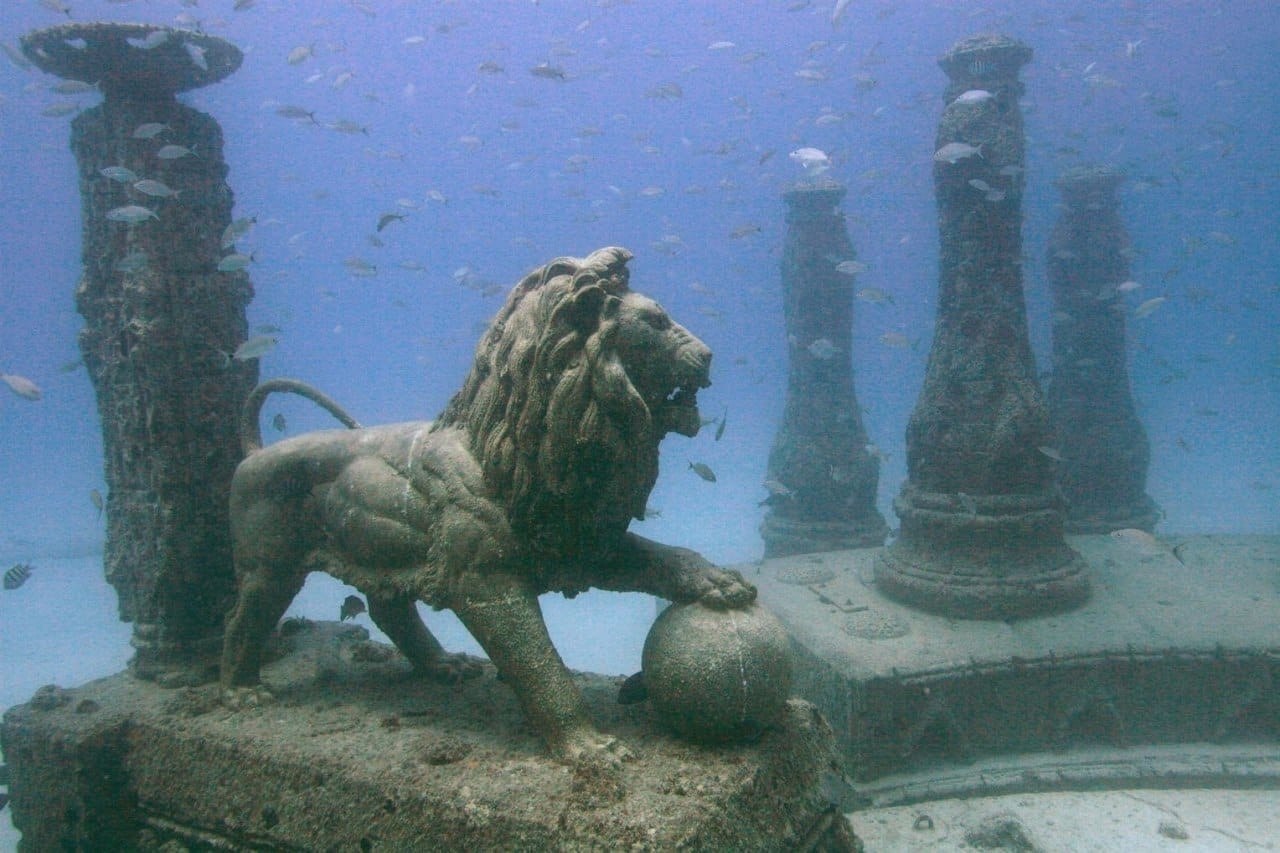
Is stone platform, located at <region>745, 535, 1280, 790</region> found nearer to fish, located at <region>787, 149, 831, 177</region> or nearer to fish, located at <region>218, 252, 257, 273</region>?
fish, located at <region>218, 252, 257, 273</region>

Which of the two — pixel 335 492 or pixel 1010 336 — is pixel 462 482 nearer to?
pixel 335 492

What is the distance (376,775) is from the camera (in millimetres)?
3133

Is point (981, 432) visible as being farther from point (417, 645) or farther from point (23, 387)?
point (23, 387)

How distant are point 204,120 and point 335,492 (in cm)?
311

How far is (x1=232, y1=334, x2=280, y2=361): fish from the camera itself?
516 cm

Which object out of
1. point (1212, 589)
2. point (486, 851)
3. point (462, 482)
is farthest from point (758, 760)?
point (1212, 589)

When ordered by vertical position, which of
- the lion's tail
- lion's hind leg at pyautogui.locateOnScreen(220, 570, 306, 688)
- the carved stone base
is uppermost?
the lion's tail

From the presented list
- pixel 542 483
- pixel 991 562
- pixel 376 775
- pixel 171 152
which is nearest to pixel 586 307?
pixel 542 483

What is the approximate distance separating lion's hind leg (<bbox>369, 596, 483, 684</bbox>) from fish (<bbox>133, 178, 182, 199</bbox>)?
9.72 ft

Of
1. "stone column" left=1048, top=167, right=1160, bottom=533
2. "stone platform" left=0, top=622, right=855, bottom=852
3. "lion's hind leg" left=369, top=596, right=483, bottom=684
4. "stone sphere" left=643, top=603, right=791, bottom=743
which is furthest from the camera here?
"stone column" left=1048, top=167, right=1160, bottom=533

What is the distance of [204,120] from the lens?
5152 mm

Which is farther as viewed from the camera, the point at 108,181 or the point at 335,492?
the point at 108,181

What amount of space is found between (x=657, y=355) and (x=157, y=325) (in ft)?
12.1

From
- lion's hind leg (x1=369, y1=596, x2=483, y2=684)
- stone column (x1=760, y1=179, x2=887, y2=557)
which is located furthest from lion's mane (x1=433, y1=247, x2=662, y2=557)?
stone column (x1=760, y1=179, x2=887, y2=557)
